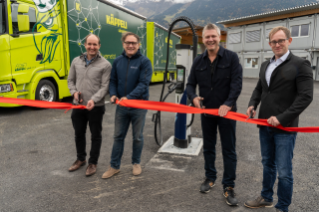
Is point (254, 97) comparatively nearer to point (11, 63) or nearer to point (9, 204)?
point (9, 204)

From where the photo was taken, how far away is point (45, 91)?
7.66 m

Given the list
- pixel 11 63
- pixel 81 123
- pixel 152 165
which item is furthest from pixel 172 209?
pixel 11 63

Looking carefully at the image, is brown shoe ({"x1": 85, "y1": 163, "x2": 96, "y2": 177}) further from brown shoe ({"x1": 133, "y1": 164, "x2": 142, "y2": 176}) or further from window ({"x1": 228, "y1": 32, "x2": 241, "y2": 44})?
window ({"x1": 228, "y1": 32, "x2": 241, "y2": 44})

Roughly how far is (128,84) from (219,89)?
3.92 ft

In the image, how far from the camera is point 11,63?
6.44 meters

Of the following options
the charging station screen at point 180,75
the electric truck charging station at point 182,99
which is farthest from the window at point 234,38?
the charging station screen at point 180,75

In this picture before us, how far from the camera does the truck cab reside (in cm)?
633

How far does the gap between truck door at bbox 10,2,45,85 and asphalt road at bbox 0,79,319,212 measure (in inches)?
85.1

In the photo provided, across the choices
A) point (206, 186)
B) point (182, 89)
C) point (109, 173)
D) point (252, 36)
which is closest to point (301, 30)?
point (252, 36)

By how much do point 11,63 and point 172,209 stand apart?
598 centimetres

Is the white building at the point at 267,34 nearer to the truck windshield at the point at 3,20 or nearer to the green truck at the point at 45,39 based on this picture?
the green truck at the point at 45,39

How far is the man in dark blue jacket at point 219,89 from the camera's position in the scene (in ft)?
8.61

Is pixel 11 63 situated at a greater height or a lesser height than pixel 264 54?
lesser

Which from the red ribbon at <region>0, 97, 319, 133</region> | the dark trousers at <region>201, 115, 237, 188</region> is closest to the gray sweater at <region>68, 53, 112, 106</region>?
the red ribbon at <region>0, 97, 319, 133</region>
